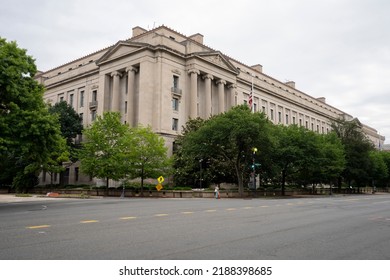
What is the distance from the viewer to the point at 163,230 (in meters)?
10.7

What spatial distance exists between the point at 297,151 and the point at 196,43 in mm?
27565

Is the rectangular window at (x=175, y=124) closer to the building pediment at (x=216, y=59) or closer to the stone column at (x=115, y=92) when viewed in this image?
the stone column at (x=115, y=92)

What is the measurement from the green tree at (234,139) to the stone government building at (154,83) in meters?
13.4

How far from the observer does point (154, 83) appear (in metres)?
55.8

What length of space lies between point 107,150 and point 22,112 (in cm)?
1984

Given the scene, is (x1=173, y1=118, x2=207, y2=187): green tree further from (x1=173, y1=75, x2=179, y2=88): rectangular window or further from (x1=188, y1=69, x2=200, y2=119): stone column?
(x1=173, y1=75, x2=179, y2=88): rectangular window

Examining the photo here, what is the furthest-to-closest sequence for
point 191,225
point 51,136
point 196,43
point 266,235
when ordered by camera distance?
point 196,43, point 51,136, point 191,225, point 266,235

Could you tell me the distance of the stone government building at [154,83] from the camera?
5541 cm

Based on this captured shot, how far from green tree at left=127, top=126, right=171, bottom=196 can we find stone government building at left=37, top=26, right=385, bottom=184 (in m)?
10.9

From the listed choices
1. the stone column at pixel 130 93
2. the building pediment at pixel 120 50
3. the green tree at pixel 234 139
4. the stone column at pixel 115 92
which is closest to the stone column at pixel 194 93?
the building pediment at pixel 120 50

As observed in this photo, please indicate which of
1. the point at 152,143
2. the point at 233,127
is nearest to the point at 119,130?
the point at 152,143

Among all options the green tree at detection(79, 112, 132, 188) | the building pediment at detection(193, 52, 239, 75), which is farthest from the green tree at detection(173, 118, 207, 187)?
the building pediment at detection(193, 52, 239, 75)
